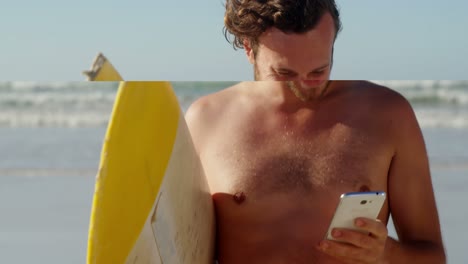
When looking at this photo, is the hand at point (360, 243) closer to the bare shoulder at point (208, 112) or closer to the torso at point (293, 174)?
the torso at point (293, 174)

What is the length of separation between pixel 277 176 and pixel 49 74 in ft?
1.83

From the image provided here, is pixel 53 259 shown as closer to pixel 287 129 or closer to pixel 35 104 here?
pixel 287 129

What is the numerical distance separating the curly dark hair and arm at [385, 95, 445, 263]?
10.8 inches

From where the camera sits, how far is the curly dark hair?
1.84 meters

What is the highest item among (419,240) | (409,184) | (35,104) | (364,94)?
(364,94)

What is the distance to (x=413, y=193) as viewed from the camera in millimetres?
1909

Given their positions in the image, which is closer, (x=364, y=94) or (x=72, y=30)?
(x=364, y=94)

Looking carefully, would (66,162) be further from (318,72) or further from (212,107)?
(318,72)

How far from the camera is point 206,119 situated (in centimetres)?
207

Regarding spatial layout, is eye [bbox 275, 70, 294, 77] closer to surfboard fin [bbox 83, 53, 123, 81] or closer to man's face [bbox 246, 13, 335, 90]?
man's face [bbox 246, 13, 335, 90]

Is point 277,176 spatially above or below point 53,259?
above

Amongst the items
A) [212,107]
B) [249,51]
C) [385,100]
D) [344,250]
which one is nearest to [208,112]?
[212,107]

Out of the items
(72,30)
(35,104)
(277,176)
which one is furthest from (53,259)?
(35,104)

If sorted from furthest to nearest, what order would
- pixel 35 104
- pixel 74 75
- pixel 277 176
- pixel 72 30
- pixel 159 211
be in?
pixel 35 104 < pixel 72 30 < pixel 277 176 < pixel 74 75 < pixel 159 211
